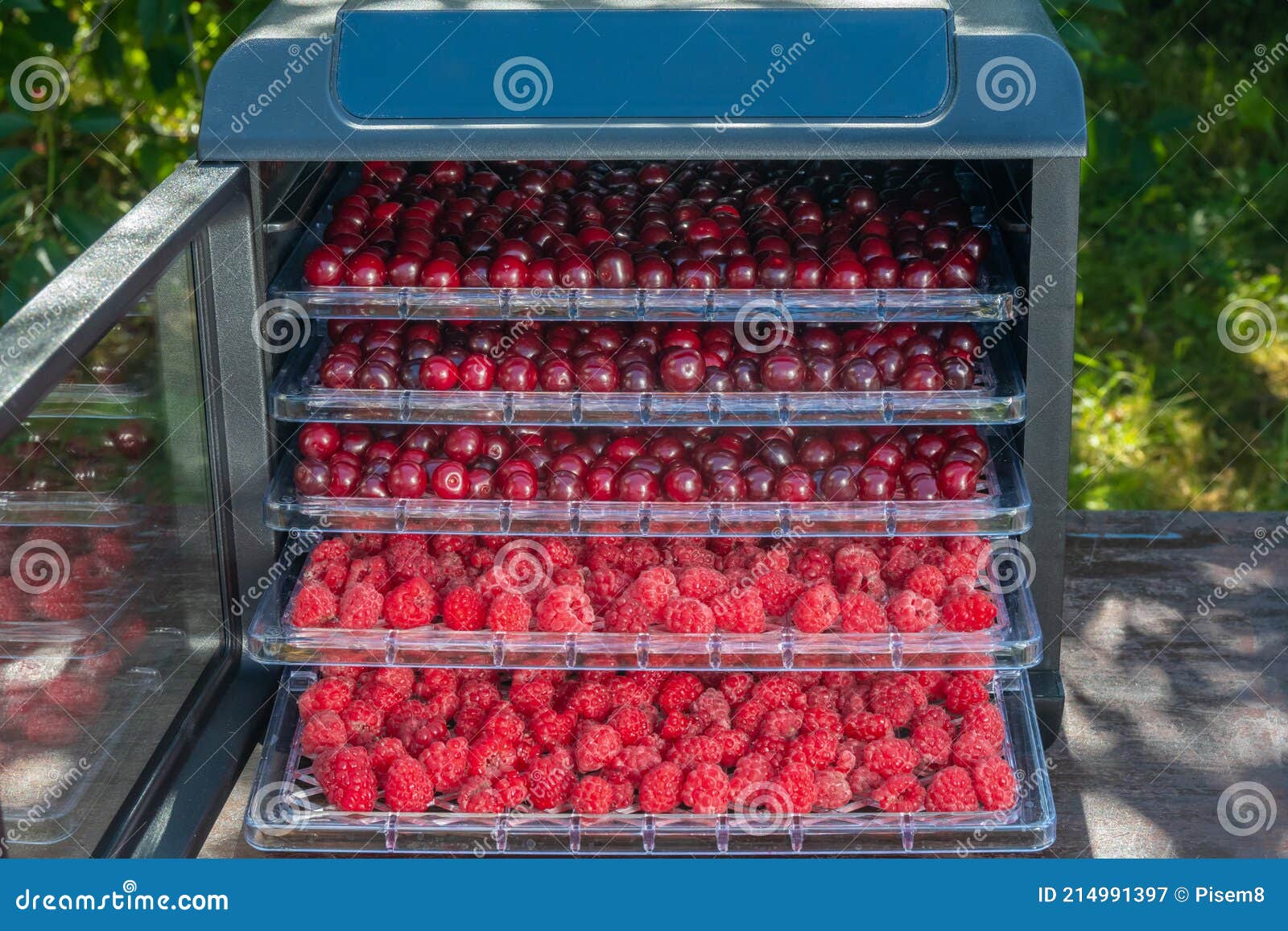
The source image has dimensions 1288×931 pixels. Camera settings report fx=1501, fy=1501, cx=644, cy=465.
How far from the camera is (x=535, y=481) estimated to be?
2764 millimetres

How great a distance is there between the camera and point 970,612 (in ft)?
8.64

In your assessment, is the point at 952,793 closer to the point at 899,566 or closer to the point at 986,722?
the point at 986,722

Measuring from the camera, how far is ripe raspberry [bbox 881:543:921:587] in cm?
281

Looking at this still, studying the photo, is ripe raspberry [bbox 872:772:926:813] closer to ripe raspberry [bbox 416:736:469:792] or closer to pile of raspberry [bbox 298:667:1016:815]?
pile of raspberry [bbox 298:667:1016:815]

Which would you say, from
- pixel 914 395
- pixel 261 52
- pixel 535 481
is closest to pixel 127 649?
pixel 535 481

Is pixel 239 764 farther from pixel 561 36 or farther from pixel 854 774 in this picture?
pixel 561 36

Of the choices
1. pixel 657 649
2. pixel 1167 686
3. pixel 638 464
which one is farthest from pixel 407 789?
pixel 1167 686

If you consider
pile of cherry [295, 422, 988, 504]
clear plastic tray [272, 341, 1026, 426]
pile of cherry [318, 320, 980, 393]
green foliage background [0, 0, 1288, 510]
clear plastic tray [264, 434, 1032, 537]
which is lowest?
green foliage background [0, 0, 1288, 510]

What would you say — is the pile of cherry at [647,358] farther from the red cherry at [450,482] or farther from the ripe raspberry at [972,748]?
the ripe raspberry at [972,748]

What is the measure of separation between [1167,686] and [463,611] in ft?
4.53

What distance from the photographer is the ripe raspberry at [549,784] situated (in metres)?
2.46

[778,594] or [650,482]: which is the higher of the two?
[650,482]

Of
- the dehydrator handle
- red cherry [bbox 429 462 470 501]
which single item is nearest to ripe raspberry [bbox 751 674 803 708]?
red cherry [bbox 429 462 470 501]

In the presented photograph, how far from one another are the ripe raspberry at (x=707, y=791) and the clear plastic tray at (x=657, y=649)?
0.20m
